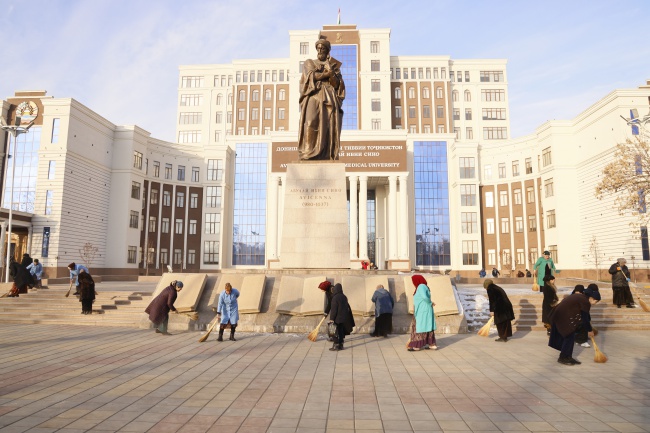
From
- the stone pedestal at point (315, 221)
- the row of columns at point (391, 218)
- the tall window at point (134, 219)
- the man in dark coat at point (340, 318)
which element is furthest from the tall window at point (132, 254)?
the man in dark coat at point (340, 318)

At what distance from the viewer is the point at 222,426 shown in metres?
5.00

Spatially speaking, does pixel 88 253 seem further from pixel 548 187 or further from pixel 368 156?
pixel 548 187

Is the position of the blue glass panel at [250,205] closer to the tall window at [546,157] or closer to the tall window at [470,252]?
the tall window at [470,252]

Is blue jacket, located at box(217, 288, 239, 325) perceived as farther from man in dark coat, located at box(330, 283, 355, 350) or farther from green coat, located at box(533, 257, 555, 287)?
green coat, located at box(533, 257, 555, 287)

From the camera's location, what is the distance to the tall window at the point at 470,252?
193 feet

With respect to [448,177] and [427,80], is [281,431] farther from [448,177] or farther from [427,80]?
[427,80]

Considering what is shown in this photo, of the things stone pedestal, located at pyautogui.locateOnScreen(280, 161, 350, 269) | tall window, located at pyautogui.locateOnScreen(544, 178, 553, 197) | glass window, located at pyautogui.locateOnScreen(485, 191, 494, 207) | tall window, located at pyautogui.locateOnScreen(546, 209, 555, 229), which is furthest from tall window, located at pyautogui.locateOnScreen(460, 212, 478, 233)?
stone pedestal, located at pyautogui.locateOnScreen(280, 161, 350, 269)

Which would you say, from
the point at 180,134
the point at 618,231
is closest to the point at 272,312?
the point at 618,231

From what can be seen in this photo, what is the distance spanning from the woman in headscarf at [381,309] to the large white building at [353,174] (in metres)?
34.6

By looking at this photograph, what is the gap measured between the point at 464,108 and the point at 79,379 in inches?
3101

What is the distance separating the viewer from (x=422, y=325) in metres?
10.5

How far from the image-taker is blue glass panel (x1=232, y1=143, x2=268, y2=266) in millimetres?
62250

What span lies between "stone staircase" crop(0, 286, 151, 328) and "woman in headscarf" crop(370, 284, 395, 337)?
325 inches

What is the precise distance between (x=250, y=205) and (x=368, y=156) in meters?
19.0
